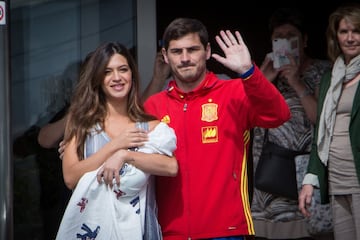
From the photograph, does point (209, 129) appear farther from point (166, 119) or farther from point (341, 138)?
point (341, 138)

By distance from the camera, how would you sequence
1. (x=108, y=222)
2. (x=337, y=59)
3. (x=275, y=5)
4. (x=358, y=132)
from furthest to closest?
(x=275, y=5) → (x=337, y=59) → (x=358, y=132) → (x=108, y=222)

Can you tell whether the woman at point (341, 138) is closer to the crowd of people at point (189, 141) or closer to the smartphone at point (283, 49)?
the crowd of people at point (189, 141)

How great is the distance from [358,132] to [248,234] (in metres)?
0.78

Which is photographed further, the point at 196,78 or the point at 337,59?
the point at 337,59

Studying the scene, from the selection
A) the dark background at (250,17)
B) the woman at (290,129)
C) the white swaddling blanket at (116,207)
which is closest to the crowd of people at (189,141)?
the white swaddling blanket at (116,207)

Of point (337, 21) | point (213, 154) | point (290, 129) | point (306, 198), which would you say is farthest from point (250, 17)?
point (213, 154)

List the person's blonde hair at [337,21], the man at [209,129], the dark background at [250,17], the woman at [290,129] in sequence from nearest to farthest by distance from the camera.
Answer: the man at [209,129] → the person's blonde hair at [337,21] → the woman at [290,129] → the dark background at [250,17]

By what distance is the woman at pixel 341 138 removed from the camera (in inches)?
150

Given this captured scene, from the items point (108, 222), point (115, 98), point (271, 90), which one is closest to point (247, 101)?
point (271, 90)

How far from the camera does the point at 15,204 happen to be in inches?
178

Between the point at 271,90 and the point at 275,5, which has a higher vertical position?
the point at 275,5

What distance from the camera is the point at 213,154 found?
3480 mm

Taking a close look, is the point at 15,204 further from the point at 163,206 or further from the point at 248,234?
the point at 248,234

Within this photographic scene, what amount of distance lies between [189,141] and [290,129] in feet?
4.06
